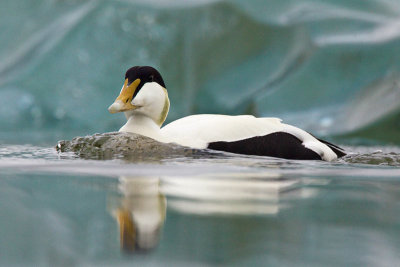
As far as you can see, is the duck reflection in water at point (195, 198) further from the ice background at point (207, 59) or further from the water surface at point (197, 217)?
the ice background at point (207, 59)

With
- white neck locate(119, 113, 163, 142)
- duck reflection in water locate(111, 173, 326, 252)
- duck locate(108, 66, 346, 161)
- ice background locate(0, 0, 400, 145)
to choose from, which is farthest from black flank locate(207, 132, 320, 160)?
ice background locate(0, 0, 400, 145)

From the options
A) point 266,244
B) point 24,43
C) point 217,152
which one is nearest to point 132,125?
point 217,152

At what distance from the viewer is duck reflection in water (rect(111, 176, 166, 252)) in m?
0.97

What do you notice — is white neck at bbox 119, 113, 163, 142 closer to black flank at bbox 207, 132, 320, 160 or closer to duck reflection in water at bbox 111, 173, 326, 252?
black flank at bbox 207, 132, 320, 160

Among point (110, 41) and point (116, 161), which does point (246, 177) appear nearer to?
point (116, 161)

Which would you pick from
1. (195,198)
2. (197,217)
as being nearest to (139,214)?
(197,217)

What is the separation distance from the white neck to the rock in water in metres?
0.03

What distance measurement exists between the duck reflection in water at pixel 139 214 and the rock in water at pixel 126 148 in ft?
2.73

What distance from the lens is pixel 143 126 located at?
2688 mm

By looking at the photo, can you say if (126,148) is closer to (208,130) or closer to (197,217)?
(208,130)

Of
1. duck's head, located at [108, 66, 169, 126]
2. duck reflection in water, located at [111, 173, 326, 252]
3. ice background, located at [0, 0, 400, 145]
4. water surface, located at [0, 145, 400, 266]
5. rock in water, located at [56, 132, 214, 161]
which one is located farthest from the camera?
ice background, located at [0, 0, 400, 145]

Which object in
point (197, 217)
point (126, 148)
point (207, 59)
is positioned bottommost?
point (197, 217)

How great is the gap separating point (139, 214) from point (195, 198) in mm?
240

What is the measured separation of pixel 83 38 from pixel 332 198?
161 inches
